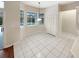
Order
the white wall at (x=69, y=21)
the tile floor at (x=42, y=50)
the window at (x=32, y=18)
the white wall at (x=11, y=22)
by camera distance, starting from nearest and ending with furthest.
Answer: the tile floor at (x=42, y=50) → the white wall at (x=11, y=22) → the window at (x=32, y=18) → the white wall at (x=69, y=21)

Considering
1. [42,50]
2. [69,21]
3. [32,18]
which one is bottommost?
[42,50]

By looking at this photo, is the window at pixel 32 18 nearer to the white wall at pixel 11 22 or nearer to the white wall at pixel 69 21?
the white wall at pixel 69 21

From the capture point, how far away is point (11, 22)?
4.68 metres

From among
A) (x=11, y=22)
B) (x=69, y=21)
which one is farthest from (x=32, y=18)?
(x=11, y=22)

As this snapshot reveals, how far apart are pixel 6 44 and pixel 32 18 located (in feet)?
13.8

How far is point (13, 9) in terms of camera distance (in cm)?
475

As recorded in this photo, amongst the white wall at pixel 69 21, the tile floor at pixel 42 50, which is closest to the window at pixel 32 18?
the white wall at pixel 69 21

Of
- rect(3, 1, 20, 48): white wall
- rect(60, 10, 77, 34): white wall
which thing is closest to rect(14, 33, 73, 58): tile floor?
rect(3, 1, 20, 48): white wall

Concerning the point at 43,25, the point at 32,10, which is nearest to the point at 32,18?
the point at 32,10

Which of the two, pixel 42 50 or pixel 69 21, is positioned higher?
pixel 69 21

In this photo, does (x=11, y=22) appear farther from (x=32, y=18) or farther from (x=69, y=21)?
(x=69, y=21)

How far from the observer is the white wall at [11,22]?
4465mm

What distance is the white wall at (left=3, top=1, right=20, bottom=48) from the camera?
446 cm

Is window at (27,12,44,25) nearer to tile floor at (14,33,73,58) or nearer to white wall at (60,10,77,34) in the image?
white wall at (60,10,77,34)
